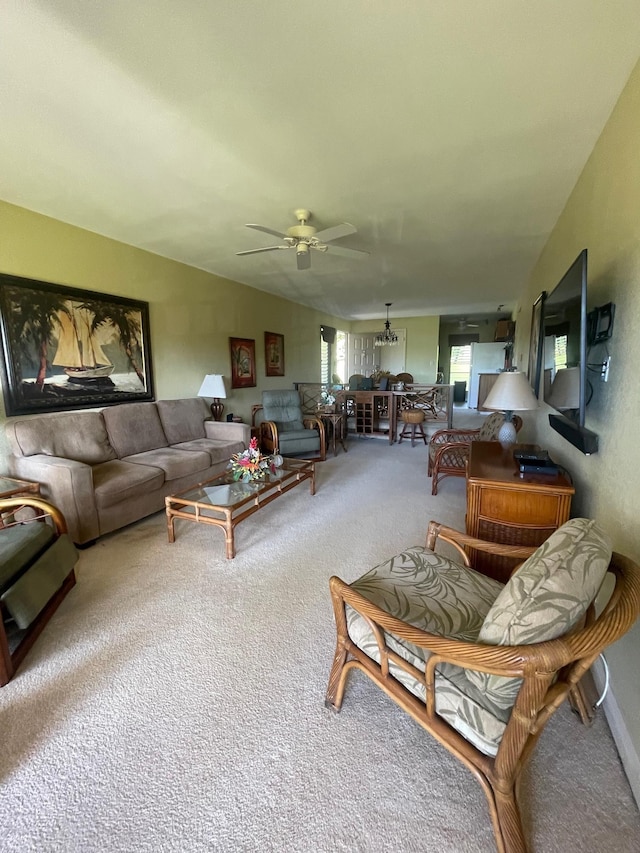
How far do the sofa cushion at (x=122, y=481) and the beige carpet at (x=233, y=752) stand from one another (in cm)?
73

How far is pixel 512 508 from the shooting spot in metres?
1.82

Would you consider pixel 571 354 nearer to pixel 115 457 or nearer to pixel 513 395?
pixel 513 395

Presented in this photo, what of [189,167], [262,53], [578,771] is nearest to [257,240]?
[189,167]

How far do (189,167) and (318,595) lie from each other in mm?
2772

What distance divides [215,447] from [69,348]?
5.28 ft

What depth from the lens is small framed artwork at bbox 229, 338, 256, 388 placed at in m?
5.19

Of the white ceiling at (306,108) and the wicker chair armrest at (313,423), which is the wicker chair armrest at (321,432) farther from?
the white ceiling at (306,108)

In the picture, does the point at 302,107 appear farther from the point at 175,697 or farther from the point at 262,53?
the point at 175,697

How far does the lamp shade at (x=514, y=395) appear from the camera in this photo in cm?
222

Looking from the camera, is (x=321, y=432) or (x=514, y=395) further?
(x=321, y=432)

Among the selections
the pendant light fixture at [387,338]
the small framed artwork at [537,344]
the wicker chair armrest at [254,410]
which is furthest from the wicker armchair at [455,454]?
the pendant light fixture at [387,338]

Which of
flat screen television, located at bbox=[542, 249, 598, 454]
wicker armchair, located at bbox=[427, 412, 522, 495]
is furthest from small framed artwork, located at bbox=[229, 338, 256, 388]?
flat screen television, located at bbox=[542, 249, 598, 454]

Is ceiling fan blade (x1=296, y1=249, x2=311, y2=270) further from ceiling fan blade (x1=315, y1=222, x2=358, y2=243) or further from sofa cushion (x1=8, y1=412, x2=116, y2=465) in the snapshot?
sofa cushion (x1=8, y1=412, x2=116, y2=465)

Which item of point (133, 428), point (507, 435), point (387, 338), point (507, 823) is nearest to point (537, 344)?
point (507, 435)
